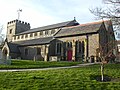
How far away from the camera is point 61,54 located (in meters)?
44.7

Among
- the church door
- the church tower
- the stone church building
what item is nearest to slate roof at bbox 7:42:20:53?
the stone church building

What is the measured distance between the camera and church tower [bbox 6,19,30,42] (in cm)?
7006

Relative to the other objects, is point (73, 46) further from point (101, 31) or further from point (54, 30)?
point (54, 30)

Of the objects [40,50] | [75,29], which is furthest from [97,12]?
[40,50]

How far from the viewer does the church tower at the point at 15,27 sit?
230 feet

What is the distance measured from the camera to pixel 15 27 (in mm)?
69688

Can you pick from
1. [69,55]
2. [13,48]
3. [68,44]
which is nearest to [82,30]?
[68,44]

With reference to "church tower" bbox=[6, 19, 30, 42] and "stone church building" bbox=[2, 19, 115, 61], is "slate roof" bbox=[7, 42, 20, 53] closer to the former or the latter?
"stone church building" bbox=[2, 19, 115, 61]

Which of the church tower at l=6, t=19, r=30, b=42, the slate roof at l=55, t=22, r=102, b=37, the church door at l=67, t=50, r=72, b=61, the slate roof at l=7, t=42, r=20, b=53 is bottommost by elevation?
the church door at l=67, t=50, r=72, b=61

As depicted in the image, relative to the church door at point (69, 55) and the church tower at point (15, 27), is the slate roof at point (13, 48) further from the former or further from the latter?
the church door at point (69, 55)

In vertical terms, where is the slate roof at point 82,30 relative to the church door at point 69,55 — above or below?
above

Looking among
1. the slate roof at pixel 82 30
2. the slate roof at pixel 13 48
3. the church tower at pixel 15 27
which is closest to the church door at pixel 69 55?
the slate roof at pixel 82 30

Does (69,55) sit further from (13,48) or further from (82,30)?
(13,48)

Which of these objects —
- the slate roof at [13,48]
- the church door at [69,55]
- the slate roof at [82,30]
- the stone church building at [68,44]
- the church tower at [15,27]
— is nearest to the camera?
the stone church building at [68,44]
